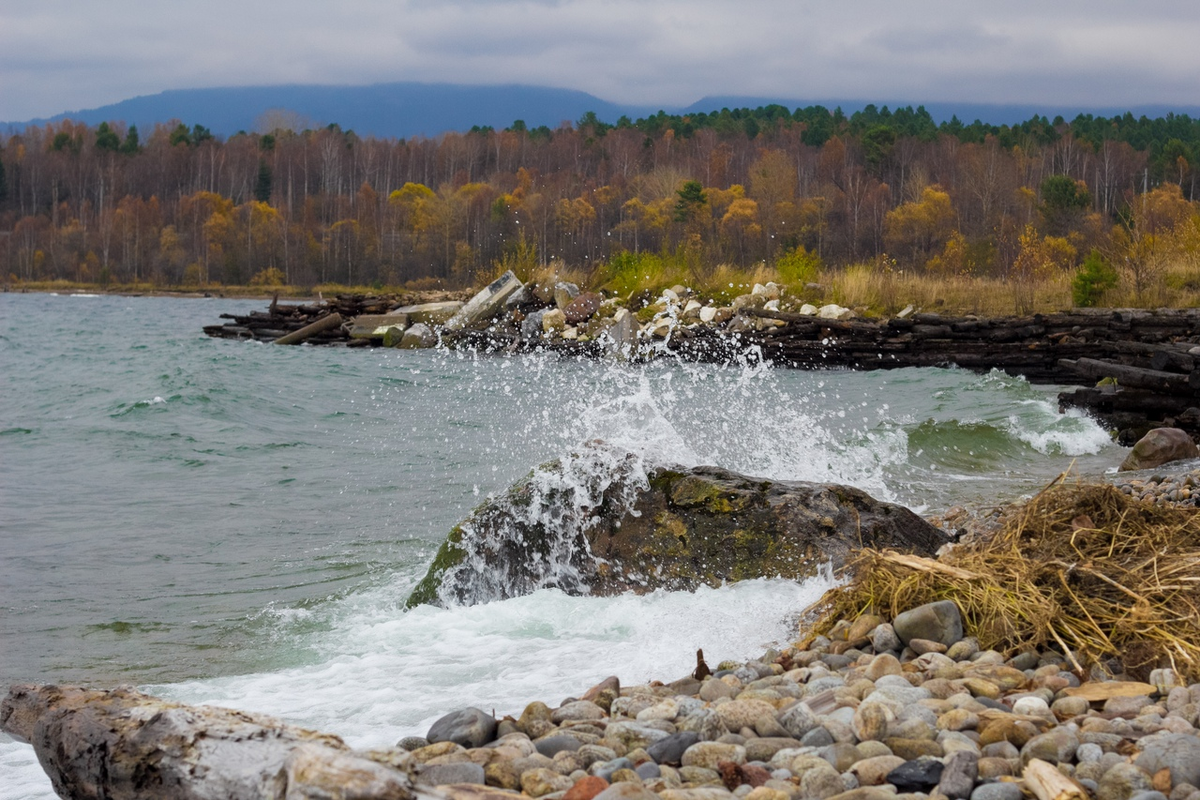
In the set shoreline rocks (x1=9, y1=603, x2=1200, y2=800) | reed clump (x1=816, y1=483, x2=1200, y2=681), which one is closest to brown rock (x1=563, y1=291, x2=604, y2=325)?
reed clump (x1=816, y1=483, x2=1200, y2=681)

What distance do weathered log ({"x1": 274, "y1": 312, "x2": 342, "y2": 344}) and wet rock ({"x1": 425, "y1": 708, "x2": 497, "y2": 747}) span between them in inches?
1022

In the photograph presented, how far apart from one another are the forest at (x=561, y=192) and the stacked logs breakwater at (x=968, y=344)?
1901 centimetres

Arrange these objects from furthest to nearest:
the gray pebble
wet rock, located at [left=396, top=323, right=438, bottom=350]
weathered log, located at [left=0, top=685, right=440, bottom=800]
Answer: wet rock, located at [left=396, top=323, right=438, bottom=350] → the gray pebble → weathered log, located at [left=0, top=685, right=440, bottom=800]

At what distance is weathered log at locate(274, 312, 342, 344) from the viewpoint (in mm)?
27578

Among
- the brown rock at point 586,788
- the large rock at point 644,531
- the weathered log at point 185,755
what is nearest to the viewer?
the weathered log at point 185,755

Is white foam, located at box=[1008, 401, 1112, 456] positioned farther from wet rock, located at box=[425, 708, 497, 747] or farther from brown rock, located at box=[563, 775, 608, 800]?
brown rock, located at box=[563, 775, 608, 800]

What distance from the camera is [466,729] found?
9.21 ft

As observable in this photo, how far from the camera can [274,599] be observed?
Result: 5.76 m

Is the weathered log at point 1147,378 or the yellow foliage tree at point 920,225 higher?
the yellow foliage tree at point 920,225

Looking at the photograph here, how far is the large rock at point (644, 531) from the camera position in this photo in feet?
16.2

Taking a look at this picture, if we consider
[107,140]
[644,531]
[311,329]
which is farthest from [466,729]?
[107,140]

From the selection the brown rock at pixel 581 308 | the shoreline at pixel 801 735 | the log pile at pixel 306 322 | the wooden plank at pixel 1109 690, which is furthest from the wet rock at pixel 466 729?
the log pile at pixel 306 322

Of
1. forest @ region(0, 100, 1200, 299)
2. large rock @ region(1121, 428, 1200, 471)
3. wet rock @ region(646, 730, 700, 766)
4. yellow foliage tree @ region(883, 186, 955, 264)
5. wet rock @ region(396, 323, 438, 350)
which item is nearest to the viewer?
wet rock @ region(646, 730, 700, 766)

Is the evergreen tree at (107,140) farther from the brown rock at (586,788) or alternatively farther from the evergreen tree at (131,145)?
the brown rock at (586,788)
